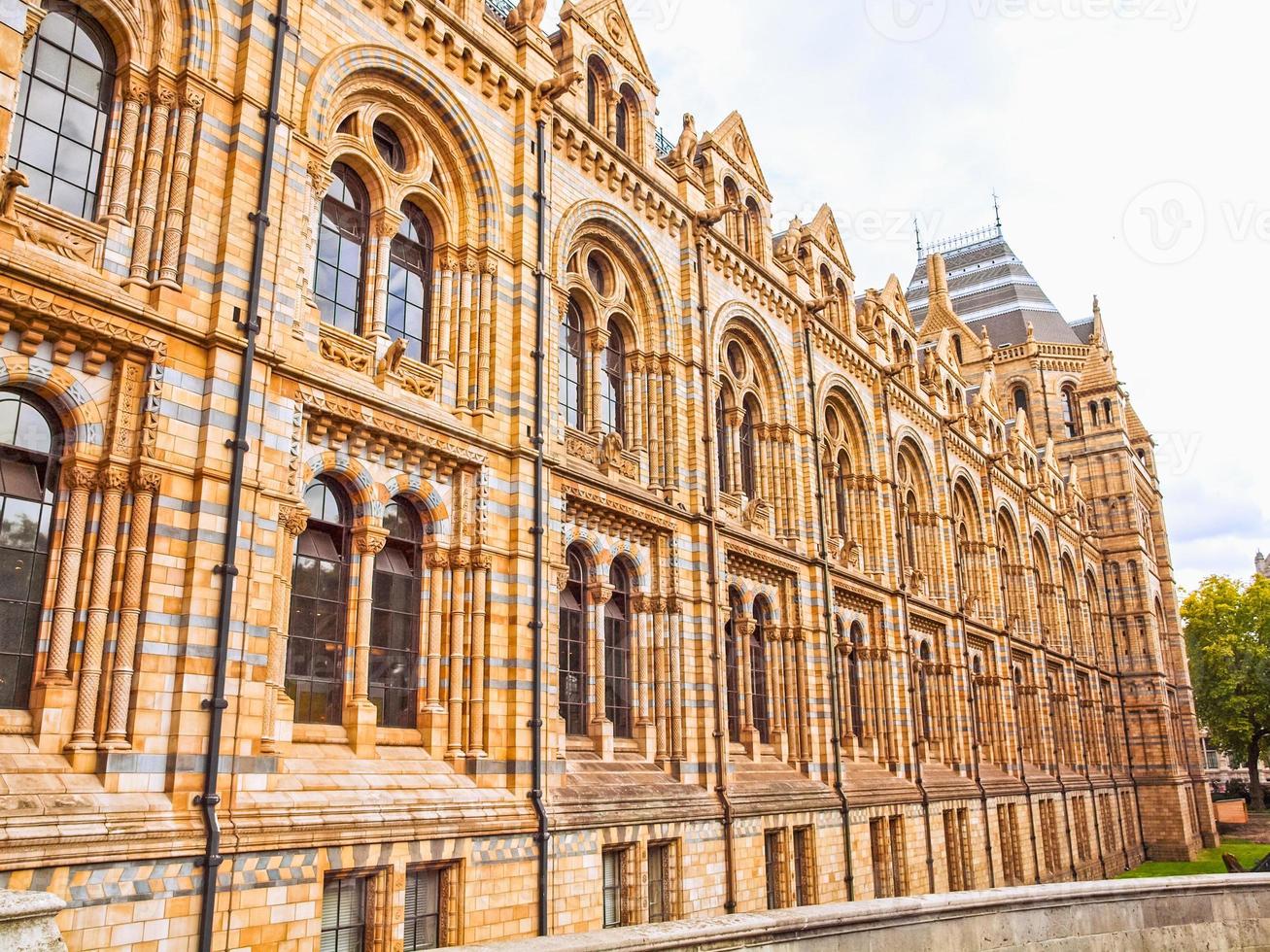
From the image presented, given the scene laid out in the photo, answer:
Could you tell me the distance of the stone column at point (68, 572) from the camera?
11539mm

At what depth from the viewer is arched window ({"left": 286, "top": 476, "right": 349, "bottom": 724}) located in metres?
14.5

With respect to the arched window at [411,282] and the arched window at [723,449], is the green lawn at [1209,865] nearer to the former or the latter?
the arched window at [723,449]

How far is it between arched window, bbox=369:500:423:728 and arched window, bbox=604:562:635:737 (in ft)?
17.6

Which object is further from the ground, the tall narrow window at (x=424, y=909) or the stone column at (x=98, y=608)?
the stone column at (x=98, y=608)

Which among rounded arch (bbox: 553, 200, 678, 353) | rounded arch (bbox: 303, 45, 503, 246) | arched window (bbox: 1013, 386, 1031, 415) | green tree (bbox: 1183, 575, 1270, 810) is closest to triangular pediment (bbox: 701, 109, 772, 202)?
rounded arch (bbox: 553, 200, 678, 353)

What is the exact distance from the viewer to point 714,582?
23.2 metres

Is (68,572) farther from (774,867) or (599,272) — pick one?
(774,867)

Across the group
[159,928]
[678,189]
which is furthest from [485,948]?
[678,189]

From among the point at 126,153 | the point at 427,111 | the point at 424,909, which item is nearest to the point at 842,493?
the point at 427,111

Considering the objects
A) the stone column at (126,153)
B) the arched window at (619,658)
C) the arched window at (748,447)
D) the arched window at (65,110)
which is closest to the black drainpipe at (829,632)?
the arched window at (748,447)

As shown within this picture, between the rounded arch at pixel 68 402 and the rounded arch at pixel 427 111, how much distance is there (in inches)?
218

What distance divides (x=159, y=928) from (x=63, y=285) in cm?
730

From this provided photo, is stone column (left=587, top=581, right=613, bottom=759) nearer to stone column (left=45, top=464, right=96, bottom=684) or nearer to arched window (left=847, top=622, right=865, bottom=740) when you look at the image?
stone column (left=45, top=464, right=96, bottom=684)

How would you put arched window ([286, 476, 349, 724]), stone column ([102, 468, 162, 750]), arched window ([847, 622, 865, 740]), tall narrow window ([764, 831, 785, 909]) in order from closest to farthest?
stone column ([102, 468, 162, 750]) < arched window ([286, 476, 349, 724]) < tall narrow window ([764, 831, 785, 909]) < arched window ([847, 622, 865, 740])
